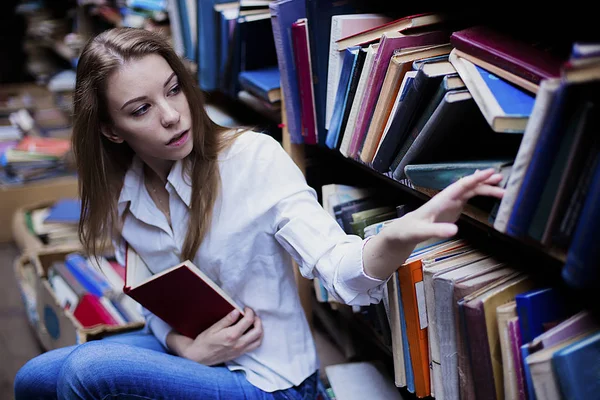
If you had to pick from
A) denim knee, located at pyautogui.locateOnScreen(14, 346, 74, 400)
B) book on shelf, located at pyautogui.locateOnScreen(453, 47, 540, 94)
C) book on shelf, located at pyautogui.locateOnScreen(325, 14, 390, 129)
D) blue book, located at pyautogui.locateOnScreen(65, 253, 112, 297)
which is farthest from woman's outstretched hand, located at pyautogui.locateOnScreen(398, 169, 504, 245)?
blue book, located at pyautogui.locateOnScreen(65, 253, 112, 297)

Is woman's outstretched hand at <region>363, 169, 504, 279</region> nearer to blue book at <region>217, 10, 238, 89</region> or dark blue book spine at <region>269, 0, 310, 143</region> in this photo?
dark blue book spine at <region>269, 0, 310, 143</region>

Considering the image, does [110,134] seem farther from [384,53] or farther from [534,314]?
[534,314]

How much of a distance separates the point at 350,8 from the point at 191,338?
0.74 metres

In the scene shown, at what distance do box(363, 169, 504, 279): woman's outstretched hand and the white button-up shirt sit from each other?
0.15 meters

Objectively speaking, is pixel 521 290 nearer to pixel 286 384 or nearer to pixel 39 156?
pixel 286 384

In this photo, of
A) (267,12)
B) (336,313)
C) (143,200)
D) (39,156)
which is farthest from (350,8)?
(39,156)

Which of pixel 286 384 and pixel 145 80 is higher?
pixel 145 80

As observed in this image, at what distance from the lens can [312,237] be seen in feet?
3.25

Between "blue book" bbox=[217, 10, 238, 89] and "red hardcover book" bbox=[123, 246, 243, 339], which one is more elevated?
"blue book" bbox=[217, 10, 238, 89]

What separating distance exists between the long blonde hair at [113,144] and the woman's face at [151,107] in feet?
0.06

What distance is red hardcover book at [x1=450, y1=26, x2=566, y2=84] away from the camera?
2.41 feet

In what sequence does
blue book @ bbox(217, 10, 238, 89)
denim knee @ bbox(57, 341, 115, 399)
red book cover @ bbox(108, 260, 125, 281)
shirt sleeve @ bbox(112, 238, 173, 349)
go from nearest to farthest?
denim knee @ bbox(57, 341, 115, 399) → shirt sleeve @ bbox(112, 238, 173, 349) → blue book @ bbox(217, 10, 238, 89) → red book cover @ bbox(108, 260, 125, 281)

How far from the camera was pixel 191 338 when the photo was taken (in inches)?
50.2

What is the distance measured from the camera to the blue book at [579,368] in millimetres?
708
